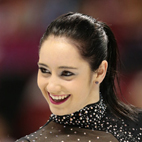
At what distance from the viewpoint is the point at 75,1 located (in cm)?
205

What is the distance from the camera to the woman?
1.14 metres

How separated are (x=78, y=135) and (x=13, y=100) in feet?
2.64

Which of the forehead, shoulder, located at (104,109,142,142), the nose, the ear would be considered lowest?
shoulder, located at (104,109,142,142)

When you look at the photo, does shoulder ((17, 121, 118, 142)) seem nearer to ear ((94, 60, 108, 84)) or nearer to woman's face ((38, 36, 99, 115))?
woman's face ((38, 36, 99, 115))

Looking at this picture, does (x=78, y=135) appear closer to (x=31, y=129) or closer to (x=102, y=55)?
(x=102, y=55)

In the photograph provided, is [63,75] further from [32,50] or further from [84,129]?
[32,50]

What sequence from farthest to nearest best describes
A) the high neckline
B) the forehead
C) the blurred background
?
the blurred background, the high neckline, the forehead

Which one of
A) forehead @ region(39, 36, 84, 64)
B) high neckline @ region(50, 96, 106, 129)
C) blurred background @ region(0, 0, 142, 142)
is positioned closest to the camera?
forehead @ region(39, 36, 84, 64)

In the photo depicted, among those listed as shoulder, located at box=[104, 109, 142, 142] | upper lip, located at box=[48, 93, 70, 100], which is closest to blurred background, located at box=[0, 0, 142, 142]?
shoulder, located at box=[104, 109, 142, 142]

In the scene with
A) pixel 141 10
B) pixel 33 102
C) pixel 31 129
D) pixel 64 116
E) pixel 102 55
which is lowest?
pixel 31 129

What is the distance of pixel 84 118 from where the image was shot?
1.25 metres

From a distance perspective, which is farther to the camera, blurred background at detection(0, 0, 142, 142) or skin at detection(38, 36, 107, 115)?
blurred background at detection(0, 0, 142, 142)

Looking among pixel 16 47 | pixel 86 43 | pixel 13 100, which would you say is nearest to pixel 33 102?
pixel 13 100

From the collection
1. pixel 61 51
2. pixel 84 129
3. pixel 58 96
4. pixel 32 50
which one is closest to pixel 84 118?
pixel 84 129
